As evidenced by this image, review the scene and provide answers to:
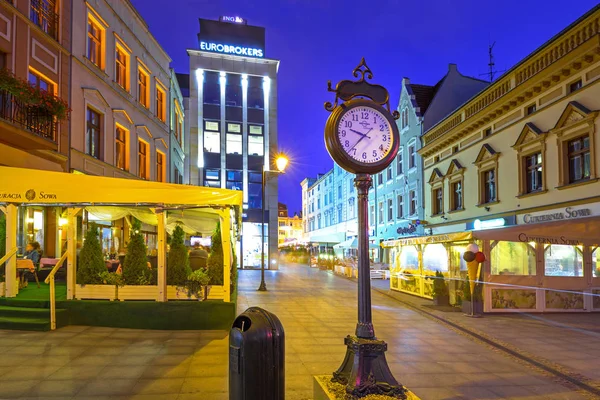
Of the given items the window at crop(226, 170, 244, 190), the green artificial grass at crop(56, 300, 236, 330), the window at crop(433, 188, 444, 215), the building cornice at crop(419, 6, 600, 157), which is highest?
the building cornice at crop(419, 6, 600, 157)

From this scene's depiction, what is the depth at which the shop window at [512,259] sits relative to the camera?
13320 millimetres

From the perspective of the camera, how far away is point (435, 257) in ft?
55.3

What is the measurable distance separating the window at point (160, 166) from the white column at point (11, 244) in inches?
530

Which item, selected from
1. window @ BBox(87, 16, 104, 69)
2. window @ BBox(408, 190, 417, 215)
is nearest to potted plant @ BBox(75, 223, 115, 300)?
window @ BBox(87, 16, 104, 69)

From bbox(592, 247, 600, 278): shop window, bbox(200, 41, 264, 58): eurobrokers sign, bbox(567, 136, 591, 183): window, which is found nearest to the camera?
bbox(567, 136, 591, 183): window

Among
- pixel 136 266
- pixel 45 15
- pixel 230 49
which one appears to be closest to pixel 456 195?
pixel 136 266

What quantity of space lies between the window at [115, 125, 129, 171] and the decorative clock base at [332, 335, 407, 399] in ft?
53.2

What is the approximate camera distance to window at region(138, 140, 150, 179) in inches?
816

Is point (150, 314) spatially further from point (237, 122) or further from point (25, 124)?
point (237, 122)

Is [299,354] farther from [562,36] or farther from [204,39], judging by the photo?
[204,39]

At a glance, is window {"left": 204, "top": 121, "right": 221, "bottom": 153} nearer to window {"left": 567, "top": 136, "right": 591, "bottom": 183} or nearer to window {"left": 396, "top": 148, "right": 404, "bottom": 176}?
window {"left": 396, "top": 148, "right": 404, "bottom": 176}

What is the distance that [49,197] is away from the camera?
30.2ft

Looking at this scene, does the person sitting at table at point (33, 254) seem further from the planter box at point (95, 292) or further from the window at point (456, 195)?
the window at point (456, 195)

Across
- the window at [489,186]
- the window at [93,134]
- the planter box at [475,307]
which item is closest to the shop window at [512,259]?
the planter box at [475,307]
